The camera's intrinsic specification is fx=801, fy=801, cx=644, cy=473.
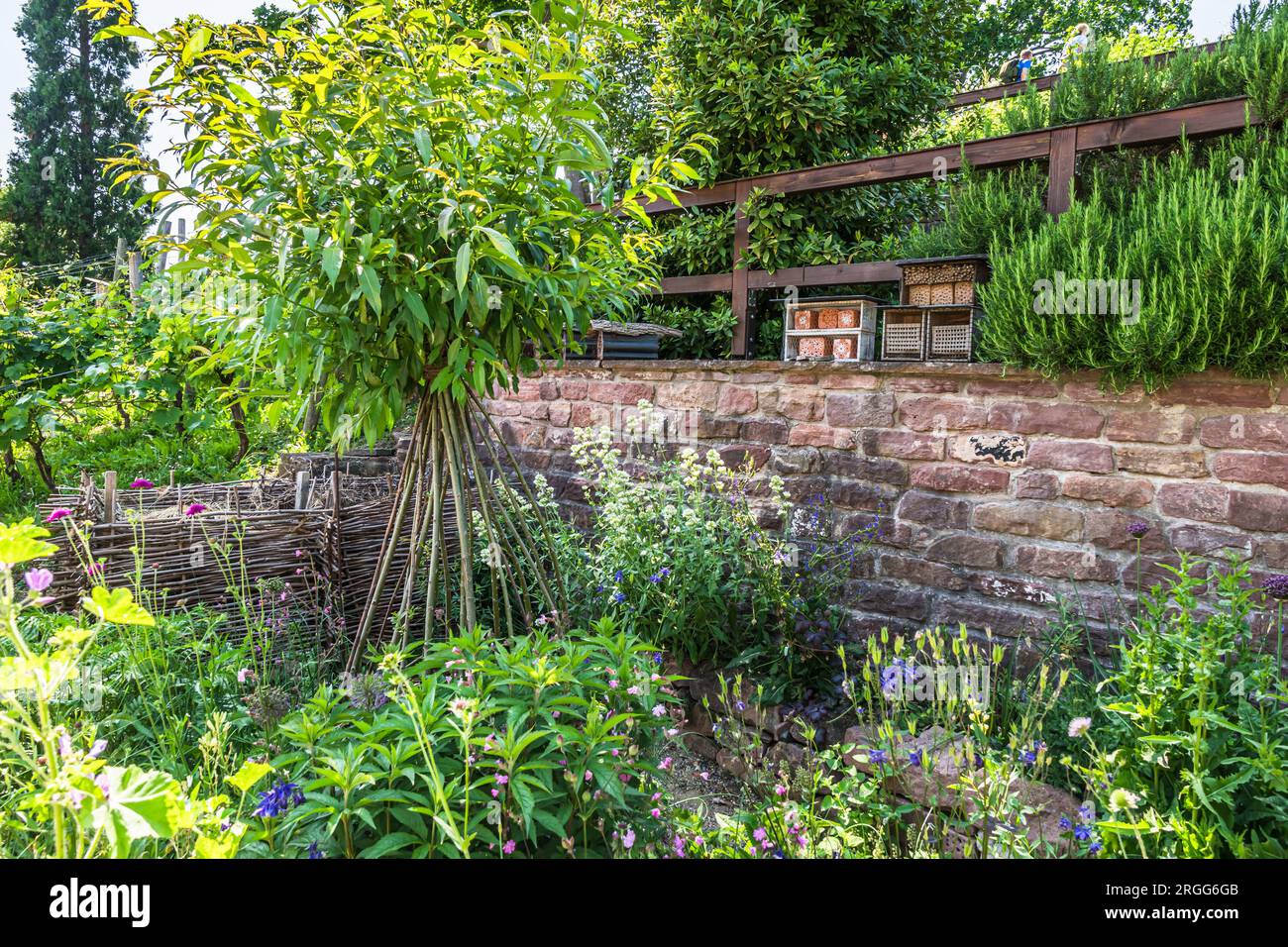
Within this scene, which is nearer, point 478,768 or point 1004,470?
point 478,768

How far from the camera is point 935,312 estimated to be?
3746mm

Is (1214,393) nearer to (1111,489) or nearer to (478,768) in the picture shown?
(1111,489)

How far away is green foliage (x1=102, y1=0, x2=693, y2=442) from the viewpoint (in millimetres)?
2256

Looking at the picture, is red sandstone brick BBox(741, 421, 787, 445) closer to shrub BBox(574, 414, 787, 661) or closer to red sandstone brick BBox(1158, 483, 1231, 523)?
shrub BBox(574, 414, 787, 661)

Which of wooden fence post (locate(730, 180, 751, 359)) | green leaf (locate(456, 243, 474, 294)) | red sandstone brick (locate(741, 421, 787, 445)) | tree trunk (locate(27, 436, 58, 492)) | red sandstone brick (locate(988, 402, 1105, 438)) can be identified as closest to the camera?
green leaf (locate(456, 243, 474, 294))

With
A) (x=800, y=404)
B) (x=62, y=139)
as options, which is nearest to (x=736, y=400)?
(x=800, y=404)

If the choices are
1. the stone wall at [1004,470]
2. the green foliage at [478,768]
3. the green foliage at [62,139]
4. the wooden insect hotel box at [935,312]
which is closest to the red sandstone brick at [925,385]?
the stone wall at [1004,470]

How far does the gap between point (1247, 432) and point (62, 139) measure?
22.5 metres

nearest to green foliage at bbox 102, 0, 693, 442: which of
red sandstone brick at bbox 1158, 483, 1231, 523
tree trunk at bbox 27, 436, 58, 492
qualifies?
red sandstone brick at bbox 1158, 483, 1231, 523

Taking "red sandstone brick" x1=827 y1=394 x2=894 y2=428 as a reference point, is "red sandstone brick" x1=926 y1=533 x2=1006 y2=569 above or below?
below

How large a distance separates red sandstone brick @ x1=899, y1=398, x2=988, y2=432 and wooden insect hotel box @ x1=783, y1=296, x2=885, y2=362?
1.39ft
